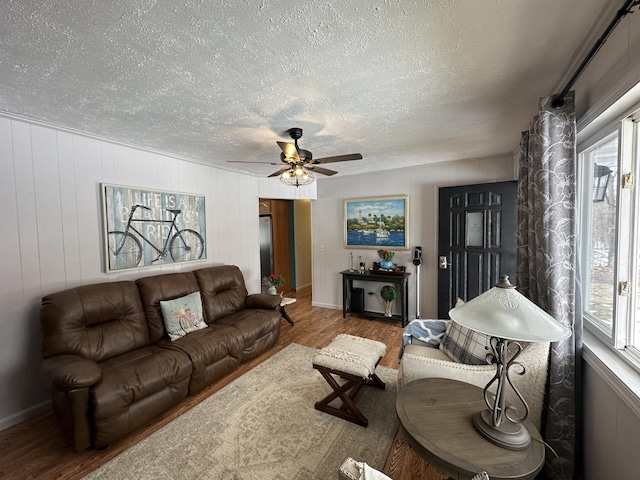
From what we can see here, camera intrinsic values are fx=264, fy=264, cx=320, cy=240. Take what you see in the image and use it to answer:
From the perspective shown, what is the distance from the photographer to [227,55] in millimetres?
1415

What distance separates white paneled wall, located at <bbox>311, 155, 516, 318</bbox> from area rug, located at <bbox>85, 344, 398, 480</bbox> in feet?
6.67

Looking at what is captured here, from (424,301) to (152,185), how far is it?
411 centimetres

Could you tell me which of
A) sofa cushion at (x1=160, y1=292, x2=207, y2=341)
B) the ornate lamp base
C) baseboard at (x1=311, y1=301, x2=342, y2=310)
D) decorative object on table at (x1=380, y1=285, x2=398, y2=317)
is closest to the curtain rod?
the ornate lamp base

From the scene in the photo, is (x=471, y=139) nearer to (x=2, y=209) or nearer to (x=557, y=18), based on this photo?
(x=557, y=18)

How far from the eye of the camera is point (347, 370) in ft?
6.77

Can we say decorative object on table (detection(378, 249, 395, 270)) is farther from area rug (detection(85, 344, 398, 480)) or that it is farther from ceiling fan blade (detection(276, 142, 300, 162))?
ceiling fan blade (detection(276, 142, 300, 162))

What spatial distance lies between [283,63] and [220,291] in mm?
2840

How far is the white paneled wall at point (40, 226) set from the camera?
215 cm

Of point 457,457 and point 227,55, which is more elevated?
point 227,55

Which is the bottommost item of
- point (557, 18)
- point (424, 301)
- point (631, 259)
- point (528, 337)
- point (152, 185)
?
point (424, 301)

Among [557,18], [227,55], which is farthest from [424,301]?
[227,55]

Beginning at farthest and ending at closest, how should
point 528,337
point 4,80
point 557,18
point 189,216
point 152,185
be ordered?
point 189,216
point 152,185
point 4,80
point 557,18
point 528,337

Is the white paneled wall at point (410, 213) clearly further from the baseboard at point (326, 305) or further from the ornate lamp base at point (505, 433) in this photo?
the ornate lamp base at point (505, 433)

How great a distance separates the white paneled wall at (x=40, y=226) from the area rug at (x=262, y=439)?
1.25 metres
